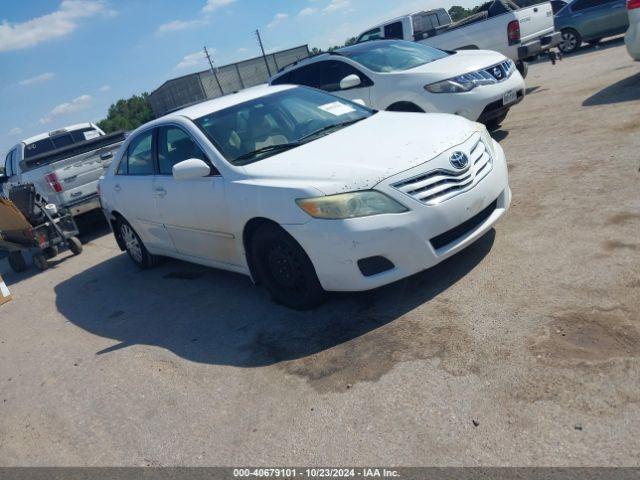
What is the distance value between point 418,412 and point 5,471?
260 centimetres

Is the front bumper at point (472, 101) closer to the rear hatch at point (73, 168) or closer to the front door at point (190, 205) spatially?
the front door at point (190, 205)

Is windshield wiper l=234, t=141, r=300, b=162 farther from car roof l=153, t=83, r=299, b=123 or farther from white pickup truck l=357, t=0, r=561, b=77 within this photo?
white pickup truck l=357, t=0, r=561, b=77

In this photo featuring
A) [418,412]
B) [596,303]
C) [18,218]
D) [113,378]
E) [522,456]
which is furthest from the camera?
[18,218]

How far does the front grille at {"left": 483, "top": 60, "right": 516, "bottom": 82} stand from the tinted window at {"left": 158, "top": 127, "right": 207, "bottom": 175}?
15.2 feet

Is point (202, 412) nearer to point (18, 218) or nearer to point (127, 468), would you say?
point (127, 468)

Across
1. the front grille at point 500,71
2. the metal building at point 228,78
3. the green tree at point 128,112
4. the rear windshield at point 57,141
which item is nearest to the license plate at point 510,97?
the front grille at point 500,71

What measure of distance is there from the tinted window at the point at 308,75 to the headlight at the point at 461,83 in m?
2.11

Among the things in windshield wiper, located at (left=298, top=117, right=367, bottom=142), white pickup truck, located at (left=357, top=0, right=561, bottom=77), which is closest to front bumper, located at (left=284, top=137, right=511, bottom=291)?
windshield wiper, located at (left=298, top=117, right=367, bottom=142)

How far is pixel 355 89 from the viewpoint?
8.61m

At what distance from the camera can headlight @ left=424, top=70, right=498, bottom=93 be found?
24.8ft

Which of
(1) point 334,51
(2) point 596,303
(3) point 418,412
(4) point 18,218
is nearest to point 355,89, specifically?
(1) point 334,51

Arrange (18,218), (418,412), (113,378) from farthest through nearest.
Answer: (18,218) → (113,378) → (418,412)

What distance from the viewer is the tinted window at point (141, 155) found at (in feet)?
19.2

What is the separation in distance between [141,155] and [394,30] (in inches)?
452
